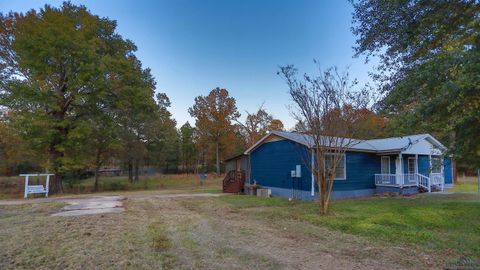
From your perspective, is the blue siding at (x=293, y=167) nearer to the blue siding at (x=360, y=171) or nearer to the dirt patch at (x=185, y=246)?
the blue siding at (x=360, y=171)

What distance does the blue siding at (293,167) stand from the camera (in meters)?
14.2

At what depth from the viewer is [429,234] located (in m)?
6.55

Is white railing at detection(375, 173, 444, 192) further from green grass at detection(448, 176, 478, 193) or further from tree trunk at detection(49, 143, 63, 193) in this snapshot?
tree trunk at detection(49, 143, 63, 193)

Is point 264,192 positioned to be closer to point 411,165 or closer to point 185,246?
point 411,165

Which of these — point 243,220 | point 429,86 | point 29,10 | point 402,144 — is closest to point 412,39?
point 429,86

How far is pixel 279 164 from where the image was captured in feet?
51.1

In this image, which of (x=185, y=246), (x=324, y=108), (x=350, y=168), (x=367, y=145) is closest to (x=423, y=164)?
(x=367, y=145)

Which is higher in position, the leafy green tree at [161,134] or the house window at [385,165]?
the leafy green tree at [161,134]

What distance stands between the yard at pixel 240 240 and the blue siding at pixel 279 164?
465cm

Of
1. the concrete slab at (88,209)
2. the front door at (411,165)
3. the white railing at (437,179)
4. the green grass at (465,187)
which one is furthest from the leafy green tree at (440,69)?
the green grass at (465,187)

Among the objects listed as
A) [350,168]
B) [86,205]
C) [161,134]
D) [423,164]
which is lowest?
[86,205]

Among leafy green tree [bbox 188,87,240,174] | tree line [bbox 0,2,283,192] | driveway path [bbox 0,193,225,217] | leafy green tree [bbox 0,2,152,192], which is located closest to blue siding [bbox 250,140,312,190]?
driveway path [bbox 0,193,225,217]

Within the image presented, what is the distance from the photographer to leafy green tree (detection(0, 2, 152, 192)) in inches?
641

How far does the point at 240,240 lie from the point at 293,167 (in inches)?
357
